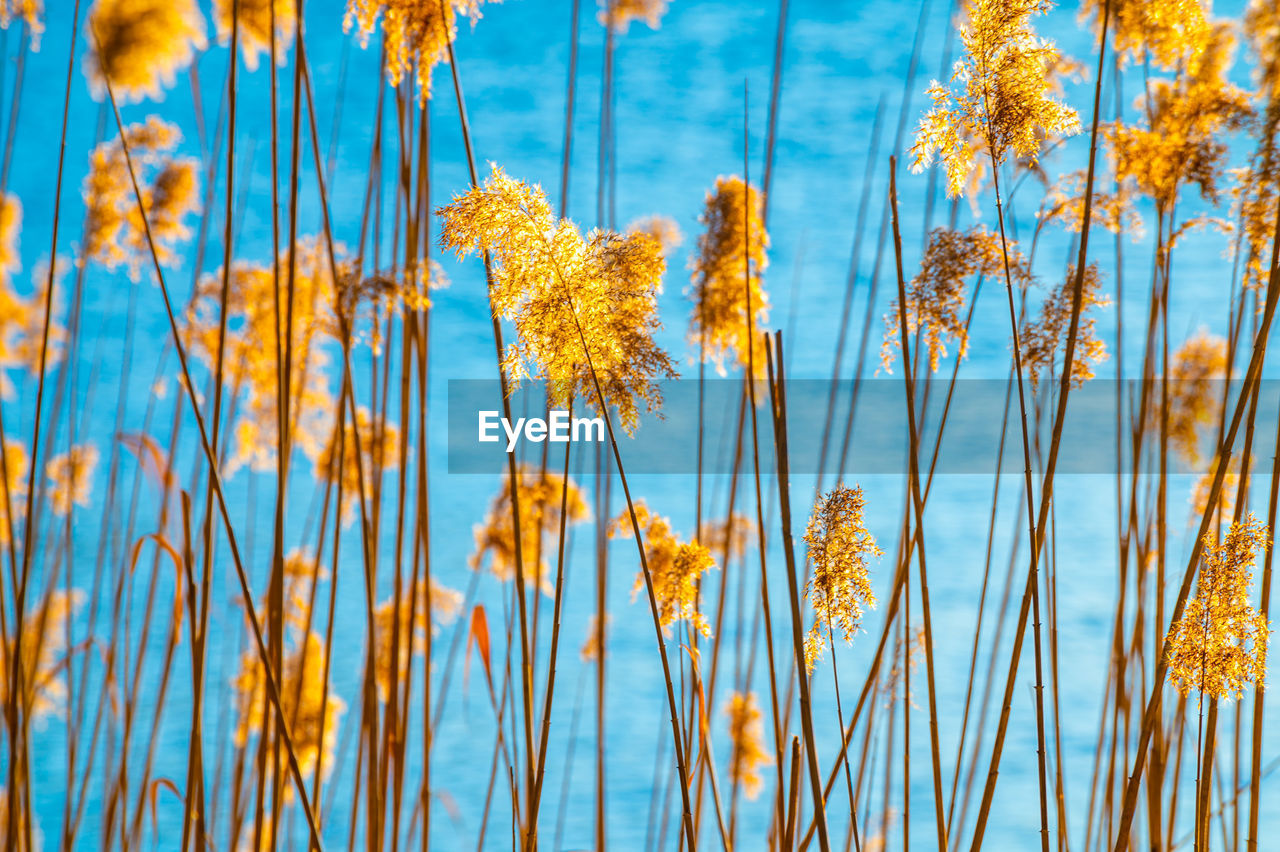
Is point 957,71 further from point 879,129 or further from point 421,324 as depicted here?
point 421,324

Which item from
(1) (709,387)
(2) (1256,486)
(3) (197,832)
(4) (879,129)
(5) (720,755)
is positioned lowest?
(5) (720,755)

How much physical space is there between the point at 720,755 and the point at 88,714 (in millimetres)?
1138

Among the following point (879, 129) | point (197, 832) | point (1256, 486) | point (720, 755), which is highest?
point (879, 129)

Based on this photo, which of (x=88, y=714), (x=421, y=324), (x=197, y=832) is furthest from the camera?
(x=88, y=714)

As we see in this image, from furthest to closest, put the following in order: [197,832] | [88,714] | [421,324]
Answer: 1. [88,714]
2. [421,324]
3. [197,832]

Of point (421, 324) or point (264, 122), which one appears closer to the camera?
point (421, 324)

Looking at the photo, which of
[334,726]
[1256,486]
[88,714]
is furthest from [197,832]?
[1256,486]

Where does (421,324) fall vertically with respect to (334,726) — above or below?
above

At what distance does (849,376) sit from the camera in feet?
4.26

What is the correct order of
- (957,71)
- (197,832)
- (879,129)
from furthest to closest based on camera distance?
(879,129)
(197,832)
(957,71)

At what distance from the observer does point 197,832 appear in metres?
0.79

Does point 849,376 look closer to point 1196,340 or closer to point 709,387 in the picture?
point 709,387

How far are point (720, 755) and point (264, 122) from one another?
1.40 m

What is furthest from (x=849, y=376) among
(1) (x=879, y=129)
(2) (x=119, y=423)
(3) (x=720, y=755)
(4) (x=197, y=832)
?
(2) (x=119, y=423)
